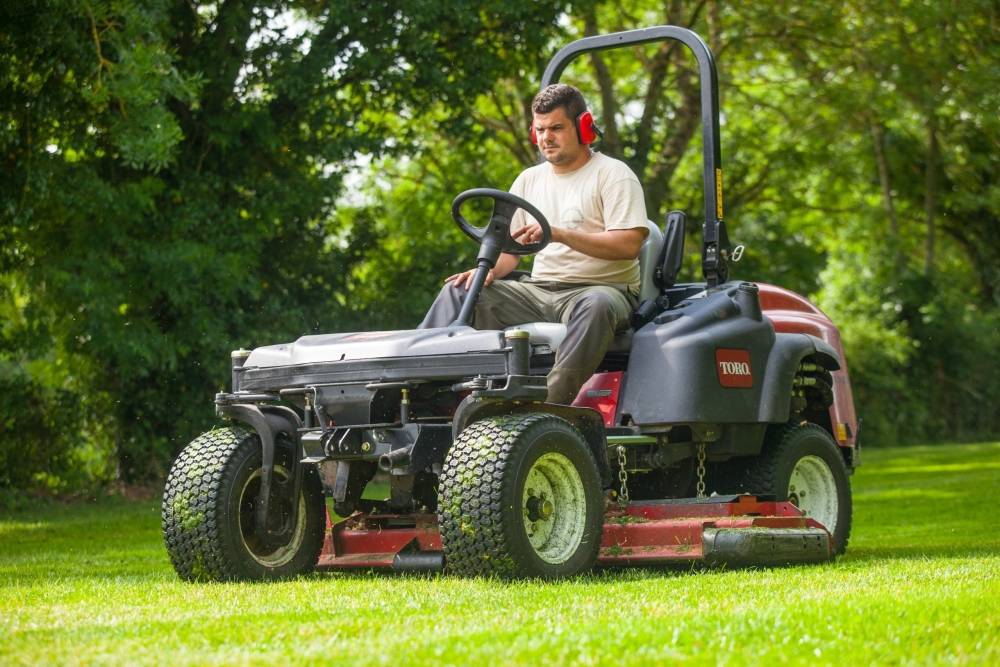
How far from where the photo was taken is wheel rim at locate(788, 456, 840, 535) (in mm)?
7105

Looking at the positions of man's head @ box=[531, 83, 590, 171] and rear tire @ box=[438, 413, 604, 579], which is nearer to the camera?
rear tire @ box=[438, 413, 604, 579]

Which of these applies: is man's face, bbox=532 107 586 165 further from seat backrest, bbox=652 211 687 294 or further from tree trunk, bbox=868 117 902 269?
tree trunk, bbox=868 117 902 269

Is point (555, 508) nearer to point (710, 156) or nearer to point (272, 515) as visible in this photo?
point (272, 515)

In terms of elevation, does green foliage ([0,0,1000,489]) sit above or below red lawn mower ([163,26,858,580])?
above

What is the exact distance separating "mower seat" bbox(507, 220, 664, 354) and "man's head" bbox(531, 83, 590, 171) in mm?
413

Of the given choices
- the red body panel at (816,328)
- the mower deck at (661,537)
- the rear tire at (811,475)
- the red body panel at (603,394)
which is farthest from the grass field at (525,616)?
the red body panel at (816,328)

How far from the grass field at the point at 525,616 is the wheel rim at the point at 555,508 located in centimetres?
16

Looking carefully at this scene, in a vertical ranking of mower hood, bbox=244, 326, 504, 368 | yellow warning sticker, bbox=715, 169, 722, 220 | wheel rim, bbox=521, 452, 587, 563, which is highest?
yellow warning sticker, bbox=715, 169, 722, 220

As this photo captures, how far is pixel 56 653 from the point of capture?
12.1ft

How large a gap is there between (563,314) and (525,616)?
2157 millimetres

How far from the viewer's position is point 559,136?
652 cm

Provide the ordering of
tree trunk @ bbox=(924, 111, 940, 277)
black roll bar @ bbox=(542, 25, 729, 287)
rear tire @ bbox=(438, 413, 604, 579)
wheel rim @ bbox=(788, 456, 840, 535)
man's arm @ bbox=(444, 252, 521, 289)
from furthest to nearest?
1. tree trunk @ bbox=(924, 111, 940, 277)
2. wheel rim @ bbox=(788, 456, 840, 535)
3. black roll bar @ bbox=(542, 25, 729, 287)
4. man's arm @ bbox=(444, 252, 521, 289)
5. rear tire @ bbox=(438, 413, 604, 579)

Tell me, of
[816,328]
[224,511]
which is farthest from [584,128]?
[224,511]

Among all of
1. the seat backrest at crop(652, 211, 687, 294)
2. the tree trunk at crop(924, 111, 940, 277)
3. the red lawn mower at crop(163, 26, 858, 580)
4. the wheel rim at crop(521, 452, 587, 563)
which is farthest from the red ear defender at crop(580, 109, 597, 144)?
the tree trunk at crop(924, 111, 940, 277)
